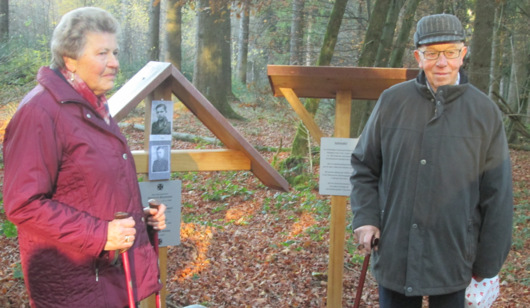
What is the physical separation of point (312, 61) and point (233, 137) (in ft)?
40.1

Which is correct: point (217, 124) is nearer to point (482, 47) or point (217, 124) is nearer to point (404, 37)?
point (482, 47)

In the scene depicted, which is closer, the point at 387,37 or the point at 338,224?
the point at 338,224

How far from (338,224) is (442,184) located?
5.56 ft

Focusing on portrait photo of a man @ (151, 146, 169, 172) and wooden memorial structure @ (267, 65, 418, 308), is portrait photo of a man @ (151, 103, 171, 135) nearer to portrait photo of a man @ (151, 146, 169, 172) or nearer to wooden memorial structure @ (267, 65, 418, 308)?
portrait photo of a man @ (151, 146, 169, 172)

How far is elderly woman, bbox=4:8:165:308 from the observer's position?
202 centimetres

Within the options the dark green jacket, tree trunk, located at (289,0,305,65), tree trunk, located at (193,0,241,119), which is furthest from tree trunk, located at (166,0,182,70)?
the dark green jacket

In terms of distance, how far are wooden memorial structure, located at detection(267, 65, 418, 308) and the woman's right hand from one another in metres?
2.00

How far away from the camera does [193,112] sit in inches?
145

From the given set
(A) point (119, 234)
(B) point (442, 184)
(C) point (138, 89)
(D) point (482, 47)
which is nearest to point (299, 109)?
(C) point (138, 89)

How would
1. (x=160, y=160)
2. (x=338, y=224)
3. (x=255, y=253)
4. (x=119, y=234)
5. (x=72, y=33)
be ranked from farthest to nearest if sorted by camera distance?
(x=255, y=253) → (x=338, y=224) → (x=160, y=160) → (x=72, y=33) → (x=119, y=234)

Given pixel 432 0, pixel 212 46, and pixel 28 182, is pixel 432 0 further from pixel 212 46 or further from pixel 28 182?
pixel 28 182

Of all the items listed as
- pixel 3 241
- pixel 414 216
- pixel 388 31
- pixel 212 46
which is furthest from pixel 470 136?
pixel 212 46

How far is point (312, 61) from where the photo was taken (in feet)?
50.8

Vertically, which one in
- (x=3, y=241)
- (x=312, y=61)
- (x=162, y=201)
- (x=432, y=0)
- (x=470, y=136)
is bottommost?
(x=3, y=241)
